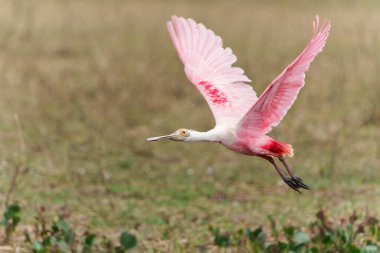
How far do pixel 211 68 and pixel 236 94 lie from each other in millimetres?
218

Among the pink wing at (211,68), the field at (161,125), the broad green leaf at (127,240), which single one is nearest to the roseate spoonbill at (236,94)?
the pink wing at (211,68)

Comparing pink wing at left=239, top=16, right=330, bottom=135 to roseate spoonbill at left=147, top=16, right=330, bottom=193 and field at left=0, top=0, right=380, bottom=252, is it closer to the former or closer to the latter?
roseate spoonbill at left=147, top=16, right=330, bottom=193

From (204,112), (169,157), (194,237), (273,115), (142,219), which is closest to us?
(273,115)

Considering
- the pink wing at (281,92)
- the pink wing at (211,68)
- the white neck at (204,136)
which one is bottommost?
the white neck at (204,136)

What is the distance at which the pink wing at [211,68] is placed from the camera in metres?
3.10

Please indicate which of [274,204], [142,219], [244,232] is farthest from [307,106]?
[244,232]

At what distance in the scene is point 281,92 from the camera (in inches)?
106

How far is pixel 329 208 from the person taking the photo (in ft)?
16.6

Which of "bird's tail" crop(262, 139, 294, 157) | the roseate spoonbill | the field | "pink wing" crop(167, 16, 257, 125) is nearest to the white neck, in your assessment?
the roseate spoonbill

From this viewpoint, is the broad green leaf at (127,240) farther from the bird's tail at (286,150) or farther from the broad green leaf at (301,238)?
the bird's tail at (286,150)

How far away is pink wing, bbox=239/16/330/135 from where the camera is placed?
252cm

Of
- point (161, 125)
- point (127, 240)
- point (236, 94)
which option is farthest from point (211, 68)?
point (161, 125)

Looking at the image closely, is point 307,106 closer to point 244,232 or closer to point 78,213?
point 78,213

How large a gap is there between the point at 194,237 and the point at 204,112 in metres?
3.25
